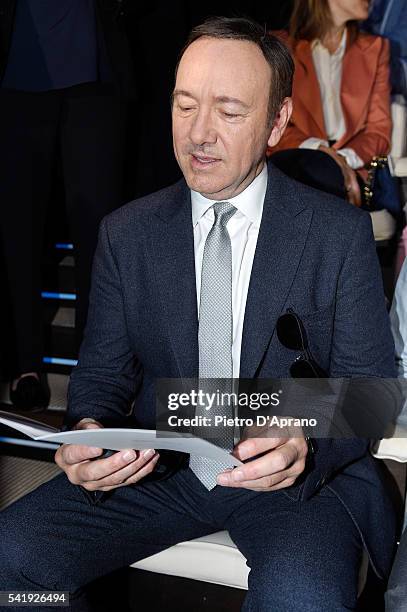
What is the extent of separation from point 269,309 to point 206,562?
446mm

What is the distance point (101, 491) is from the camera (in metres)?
1.33

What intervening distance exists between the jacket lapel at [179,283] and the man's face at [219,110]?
0.10 m

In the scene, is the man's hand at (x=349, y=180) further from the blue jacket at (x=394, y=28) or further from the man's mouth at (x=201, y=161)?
the man's mouth at (x=201, y=161)

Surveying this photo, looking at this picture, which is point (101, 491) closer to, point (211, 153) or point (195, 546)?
point (195, 546)

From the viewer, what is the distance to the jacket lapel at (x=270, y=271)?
1368 mm

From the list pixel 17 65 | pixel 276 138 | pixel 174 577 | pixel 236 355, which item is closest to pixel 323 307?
pixel 236 355

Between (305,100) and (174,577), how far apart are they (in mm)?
1586

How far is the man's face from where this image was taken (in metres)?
1.34

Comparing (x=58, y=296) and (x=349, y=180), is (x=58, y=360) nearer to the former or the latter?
(x=58, y=296)

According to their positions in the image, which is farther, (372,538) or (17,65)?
(17,65)

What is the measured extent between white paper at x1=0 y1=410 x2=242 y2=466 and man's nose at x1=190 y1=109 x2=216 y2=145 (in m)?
0.53

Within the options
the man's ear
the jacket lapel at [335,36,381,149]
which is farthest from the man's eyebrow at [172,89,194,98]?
the jacket lapel at [335,36,381,149]

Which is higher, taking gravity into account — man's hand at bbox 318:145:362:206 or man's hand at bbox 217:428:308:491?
man's hand at bbox 318:145:362:206

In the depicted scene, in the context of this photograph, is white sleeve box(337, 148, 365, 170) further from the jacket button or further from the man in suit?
the jacket button
